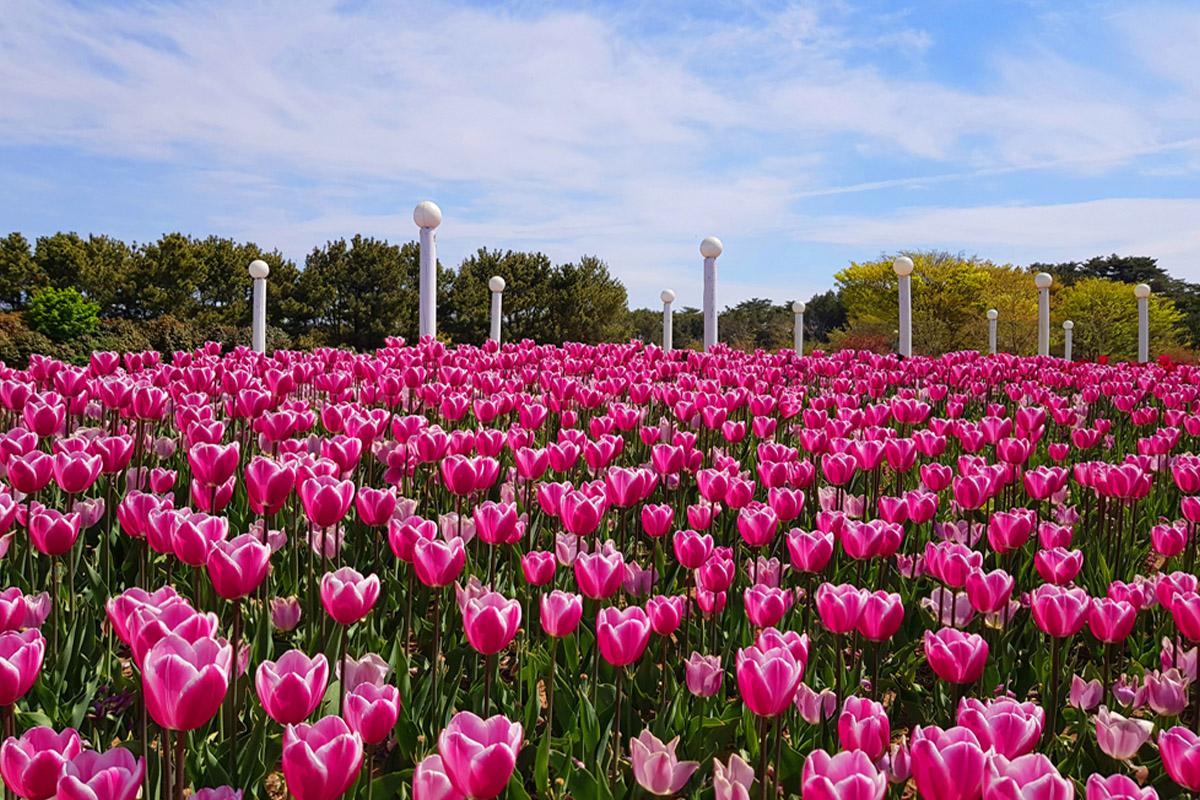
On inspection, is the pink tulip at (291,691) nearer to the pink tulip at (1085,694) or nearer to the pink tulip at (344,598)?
the pink tulip at (344,598)

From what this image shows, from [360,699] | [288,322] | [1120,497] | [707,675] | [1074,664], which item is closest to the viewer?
[360,699]

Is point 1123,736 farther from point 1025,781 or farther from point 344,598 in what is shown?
point 344,598

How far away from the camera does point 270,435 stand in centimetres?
429

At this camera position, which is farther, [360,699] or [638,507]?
[638,507]

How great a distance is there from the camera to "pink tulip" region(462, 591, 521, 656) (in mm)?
2107

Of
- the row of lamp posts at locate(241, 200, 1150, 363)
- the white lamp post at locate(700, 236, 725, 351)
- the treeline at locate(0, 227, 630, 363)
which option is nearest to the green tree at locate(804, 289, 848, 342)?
the treeline at locate(0, 227, 630, 363)

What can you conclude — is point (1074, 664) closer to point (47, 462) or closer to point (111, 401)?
point (47, 462)

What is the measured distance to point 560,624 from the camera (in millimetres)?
2342

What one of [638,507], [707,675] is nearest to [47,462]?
[707,675]

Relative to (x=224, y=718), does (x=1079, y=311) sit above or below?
above

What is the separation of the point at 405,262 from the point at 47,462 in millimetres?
54368

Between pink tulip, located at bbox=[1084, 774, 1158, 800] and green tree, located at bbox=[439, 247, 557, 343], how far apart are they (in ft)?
171

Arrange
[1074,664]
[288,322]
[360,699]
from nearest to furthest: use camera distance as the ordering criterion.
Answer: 1. [360,699]
2. [1074,664]
3. [288,322]

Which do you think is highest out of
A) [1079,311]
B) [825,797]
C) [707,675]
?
[1079,311]
